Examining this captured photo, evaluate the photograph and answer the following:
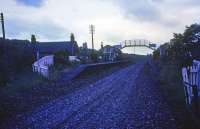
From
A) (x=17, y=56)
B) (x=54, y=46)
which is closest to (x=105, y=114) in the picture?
(x=17, y=56)

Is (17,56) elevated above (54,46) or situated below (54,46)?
below

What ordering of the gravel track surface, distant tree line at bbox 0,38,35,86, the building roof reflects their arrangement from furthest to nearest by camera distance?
the building roof → distant tree line at bbox 0,38,35,86 → the gravel track surface

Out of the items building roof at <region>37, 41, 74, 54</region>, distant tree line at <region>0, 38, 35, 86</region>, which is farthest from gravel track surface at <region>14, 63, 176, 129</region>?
building roof at <region>37, 41, 74, 54</region>

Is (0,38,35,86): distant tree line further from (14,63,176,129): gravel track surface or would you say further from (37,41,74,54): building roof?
(14,63,176,129): gravel track surface

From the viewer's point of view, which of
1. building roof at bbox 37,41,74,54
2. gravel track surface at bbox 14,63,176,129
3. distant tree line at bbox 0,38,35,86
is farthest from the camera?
building roof at bbox 37,41,74,54

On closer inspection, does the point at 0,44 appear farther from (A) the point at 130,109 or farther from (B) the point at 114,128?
(B) the point at 114,128

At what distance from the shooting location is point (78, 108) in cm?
1245

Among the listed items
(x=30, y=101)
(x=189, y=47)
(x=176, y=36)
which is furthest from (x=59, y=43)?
(x=30, y=101)

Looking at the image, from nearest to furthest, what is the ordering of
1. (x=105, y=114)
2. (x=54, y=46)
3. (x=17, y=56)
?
(x=105, y=114) < (x=17, y=56) < (x=54, y=46)

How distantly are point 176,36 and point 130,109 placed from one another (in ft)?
55.9

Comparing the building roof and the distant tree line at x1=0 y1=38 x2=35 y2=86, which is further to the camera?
the building roof

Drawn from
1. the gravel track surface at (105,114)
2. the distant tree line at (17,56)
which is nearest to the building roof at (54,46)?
the distant tree line at (17,56)

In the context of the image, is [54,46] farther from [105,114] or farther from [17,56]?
[105,114]

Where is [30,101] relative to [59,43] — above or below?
below
